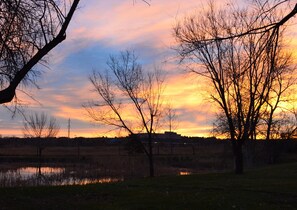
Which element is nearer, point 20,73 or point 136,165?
point 20,73

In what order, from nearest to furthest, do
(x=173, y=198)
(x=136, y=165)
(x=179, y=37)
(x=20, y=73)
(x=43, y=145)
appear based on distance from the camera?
1. (x=20, y=73)
2. (x=173, y=198)
3. (x=179, y=37)
4. (x=136, y=165)
5. (x=43, y=145)

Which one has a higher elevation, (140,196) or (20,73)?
(20,73)

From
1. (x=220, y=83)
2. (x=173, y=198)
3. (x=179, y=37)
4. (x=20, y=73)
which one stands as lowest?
(x=173, y=198)

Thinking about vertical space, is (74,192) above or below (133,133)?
below

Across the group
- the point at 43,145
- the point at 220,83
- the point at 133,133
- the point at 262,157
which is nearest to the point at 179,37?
the point at 220,83

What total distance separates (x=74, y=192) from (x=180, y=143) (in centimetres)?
10233

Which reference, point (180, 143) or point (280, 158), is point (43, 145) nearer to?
point (280, 158)

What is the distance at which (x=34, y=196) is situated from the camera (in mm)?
16188

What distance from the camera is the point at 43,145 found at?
251 ft

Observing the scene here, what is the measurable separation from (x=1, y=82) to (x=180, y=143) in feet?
351

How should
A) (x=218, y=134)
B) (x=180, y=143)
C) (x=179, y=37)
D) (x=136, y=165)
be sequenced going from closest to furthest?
(x=179, y=37) → (x=136, y=165) → (x=218, y=134) → (x=180, y=143)

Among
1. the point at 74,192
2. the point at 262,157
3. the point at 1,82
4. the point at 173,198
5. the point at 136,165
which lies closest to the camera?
the point at 1,82

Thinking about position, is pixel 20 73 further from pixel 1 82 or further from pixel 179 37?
pixel 179 37

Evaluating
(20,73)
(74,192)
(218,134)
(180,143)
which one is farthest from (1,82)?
(180,143)
